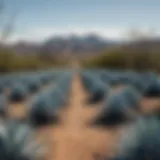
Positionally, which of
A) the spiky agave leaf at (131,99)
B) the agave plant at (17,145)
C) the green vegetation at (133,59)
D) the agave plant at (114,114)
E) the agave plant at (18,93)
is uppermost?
the green vegetation at (133,59)

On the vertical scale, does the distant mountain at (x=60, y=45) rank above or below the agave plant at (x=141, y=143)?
above

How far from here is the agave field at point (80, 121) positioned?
23.1 ft

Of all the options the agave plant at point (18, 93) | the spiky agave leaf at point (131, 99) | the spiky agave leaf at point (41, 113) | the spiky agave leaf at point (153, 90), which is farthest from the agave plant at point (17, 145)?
the spiky agave leaf at point (153, 90)

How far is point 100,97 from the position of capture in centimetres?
2058

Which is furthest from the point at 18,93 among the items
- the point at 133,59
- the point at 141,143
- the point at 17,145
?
the point at 141,143

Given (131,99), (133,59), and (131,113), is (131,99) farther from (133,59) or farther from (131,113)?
(133,59)

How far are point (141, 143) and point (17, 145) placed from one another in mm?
1886

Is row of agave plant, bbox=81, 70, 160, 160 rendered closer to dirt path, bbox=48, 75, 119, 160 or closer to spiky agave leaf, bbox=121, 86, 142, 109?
spiky agave leaf, bbox=121, 86, 142, 109

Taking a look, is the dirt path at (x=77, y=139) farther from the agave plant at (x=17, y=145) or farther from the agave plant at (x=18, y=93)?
the agave plant at (x=18, y=93)

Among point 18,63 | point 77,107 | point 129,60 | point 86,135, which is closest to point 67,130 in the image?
point 86,135

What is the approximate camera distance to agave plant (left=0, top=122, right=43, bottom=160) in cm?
711

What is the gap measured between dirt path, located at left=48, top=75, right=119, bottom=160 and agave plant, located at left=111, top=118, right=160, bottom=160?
3.34ft

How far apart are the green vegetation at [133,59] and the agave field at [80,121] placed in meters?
0.51

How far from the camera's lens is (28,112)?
1504cm
